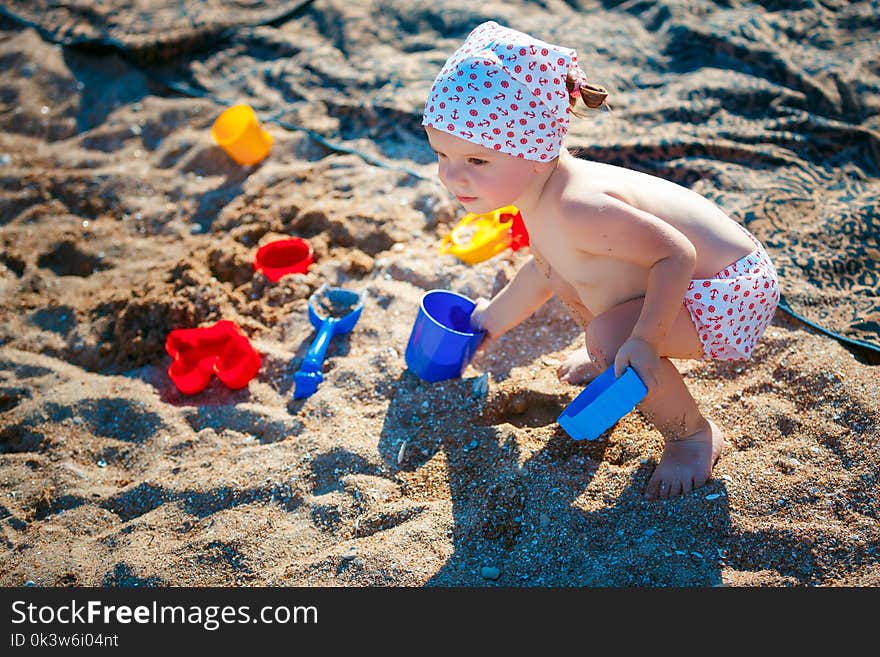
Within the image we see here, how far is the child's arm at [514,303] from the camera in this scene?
8.51ft

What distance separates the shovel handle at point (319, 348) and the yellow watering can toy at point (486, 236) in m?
0.61

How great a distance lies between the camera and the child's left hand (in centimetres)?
201

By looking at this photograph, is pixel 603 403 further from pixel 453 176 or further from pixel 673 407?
pixel 453 176

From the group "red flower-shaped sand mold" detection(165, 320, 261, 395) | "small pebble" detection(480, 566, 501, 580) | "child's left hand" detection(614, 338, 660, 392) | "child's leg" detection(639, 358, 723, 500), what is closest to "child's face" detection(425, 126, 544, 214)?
"child's left hand" detection(614, 338, 660, 392)

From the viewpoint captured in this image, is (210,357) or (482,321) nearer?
(482,321)

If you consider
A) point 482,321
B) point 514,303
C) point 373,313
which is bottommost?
point 373,313

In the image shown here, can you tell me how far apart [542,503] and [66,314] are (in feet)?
6.95

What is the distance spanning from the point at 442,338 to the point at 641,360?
2.56 feet

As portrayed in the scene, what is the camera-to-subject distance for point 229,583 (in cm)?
217

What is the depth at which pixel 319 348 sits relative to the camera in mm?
2842

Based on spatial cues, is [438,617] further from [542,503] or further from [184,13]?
[184,13]

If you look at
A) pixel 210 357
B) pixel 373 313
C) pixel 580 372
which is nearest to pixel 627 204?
pixel 580 372

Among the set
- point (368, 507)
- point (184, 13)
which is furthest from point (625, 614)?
point (184, 13)

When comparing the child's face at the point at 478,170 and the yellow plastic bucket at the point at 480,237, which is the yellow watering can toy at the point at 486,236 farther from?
the child's face at the point at 478,170
